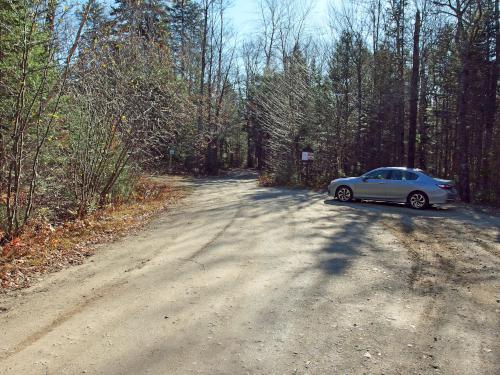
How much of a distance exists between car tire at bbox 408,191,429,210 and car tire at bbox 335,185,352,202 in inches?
97.5

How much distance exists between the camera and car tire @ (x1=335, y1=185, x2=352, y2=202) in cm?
1734

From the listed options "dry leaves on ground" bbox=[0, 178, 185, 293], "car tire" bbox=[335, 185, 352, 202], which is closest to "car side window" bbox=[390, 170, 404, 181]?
"car tire" bbox=[335, 185, 352, 202]

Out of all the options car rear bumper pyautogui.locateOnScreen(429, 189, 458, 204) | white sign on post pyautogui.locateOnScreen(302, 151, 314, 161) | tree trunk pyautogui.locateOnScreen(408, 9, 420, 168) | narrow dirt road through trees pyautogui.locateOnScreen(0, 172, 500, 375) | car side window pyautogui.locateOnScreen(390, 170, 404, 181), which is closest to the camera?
narrow dirt road through trees pyautogui.locateOnScreen(0, 172, 500, 375)

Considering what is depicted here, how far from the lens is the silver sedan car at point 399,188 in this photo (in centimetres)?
1515

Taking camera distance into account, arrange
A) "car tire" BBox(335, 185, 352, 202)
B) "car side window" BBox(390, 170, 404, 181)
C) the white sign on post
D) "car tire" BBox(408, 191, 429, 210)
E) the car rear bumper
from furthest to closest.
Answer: the white sign on post
"car tire" BBox(335, 185, 352, 202)
"car side window" BBox(390, 170, 404, 181)
"car tire" BBox(408, 191, 429, 210)
the car rear bumper

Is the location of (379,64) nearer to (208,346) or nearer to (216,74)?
(216,74)

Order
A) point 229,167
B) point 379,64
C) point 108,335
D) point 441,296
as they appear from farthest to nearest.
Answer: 1. point 229,167
2. point 379,64
3. point 441,296
4. point 108,335

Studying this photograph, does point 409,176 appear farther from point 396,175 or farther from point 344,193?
point 344,193

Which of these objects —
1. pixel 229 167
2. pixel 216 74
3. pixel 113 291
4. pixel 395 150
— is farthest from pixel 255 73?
pixel 113 291

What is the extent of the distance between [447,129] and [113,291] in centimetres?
3090

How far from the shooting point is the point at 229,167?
180 feet

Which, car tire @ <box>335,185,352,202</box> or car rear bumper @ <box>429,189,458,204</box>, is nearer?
car rear bumper @ <box>429,189,458,204</box>

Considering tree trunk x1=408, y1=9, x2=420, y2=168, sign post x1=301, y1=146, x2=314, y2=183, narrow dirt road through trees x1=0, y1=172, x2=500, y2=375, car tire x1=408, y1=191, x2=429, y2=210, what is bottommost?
narrow dirt road through trees x1=0, y1=172, x2=500, y2=375

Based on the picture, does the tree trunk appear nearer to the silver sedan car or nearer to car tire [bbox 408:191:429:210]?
the silver sedan car
